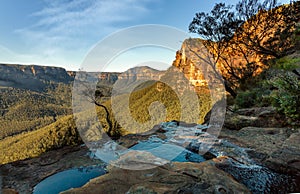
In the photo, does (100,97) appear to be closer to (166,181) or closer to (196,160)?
(196,160)

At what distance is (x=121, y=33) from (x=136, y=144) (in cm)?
407

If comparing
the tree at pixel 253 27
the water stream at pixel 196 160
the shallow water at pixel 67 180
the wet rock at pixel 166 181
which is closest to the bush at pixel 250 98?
the tree at pixel 253 27

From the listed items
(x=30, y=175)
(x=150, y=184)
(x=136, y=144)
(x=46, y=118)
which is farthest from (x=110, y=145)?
(x=46, y=118)

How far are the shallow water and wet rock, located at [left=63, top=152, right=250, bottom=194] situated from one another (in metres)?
0.79

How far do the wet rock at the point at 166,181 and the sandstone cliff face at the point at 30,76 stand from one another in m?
92.2

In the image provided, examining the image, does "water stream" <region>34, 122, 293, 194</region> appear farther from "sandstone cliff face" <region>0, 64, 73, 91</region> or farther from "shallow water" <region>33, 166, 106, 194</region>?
"sandstone cliff face" <region>0, 64, 73, 91</region>

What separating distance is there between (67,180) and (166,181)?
2.46 m

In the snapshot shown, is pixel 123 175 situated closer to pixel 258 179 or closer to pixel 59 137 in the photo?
pixel 258 179

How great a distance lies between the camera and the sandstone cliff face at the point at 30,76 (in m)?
81.9

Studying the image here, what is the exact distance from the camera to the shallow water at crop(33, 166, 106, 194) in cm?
358

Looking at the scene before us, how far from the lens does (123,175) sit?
3303mm

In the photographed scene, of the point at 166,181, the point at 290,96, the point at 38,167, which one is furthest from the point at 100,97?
the point at 290,96

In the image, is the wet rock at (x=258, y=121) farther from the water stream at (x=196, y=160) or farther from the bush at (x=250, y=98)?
the bush at (x=250, y=98)

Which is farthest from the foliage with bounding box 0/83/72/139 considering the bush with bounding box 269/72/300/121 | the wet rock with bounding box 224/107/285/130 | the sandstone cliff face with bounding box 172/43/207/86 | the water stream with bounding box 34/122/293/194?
the bush with bounding box 269/72/300/121
